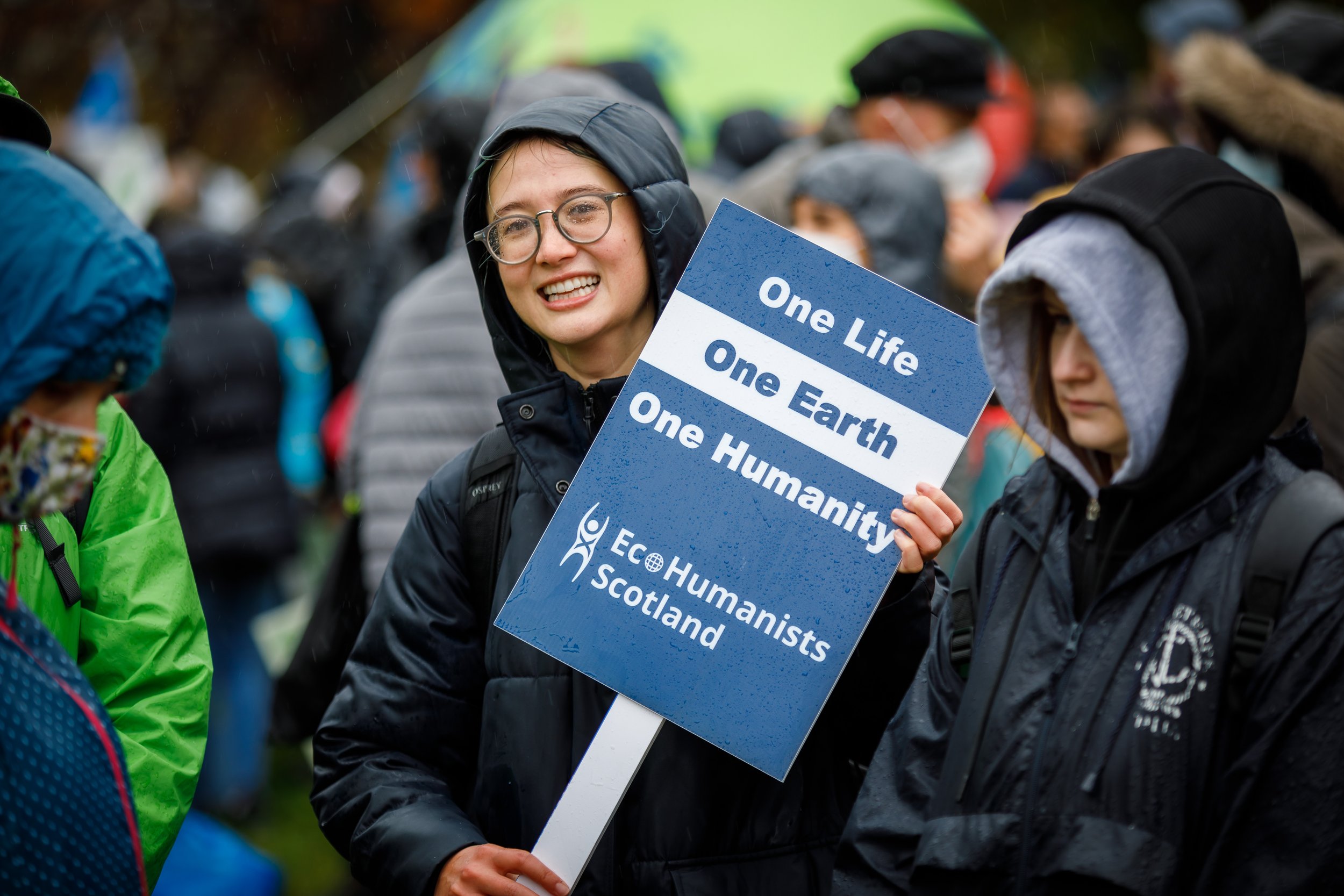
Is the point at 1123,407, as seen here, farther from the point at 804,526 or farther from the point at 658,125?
the point at 658,125

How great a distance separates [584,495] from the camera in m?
2.30

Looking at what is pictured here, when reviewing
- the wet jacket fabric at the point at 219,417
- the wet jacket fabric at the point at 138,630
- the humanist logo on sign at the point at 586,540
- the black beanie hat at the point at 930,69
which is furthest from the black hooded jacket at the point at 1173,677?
the wet jacket fabric at the point at 219,417

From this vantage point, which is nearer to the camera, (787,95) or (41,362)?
(41,362)

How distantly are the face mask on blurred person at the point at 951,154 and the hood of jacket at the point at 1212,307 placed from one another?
2.96 meters

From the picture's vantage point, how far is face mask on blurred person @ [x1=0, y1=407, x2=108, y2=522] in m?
1.84

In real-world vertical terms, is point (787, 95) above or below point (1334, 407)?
above

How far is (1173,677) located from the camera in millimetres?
1849

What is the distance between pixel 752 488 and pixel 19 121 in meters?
1.39

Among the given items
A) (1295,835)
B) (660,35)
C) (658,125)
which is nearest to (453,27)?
(660,35)

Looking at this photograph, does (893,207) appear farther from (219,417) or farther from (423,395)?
(219,417)

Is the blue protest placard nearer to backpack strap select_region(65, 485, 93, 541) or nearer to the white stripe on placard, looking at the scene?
the white stripe on placard

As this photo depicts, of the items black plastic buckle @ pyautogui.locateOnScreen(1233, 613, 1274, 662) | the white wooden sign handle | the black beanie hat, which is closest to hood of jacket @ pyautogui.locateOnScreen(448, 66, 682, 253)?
the black beanie hat

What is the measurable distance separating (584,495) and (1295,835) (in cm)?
115

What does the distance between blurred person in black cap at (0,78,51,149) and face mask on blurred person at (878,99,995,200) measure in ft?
10.4
